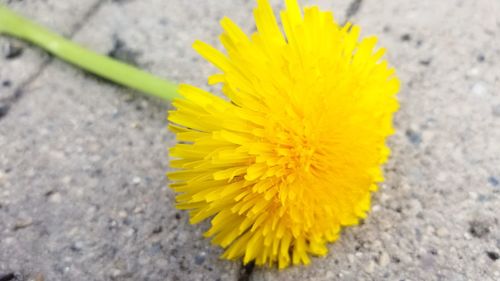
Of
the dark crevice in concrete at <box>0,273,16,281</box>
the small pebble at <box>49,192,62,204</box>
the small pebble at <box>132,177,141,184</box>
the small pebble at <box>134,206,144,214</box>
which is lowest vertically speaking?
the dark crevice in concrete at <box>0,273,16,281</box>

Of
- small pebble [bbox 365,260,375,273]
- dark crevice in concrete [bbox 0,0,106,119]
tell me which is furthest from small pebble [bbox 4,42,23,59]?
small pebble [bbox 365,260,375,273]

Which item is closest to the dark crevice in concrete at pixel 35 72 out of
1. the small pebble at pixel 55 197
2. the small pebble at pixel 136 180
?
the small pebble at pixel 55 197

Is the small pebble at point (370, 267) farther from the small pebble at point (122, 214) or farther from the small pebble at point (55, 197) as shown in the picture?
the small pebble at point (55, 197)

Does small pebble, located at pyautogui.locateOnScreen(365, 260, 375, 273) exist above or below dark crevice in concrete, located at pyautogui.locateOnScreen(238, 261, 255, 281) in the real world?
above

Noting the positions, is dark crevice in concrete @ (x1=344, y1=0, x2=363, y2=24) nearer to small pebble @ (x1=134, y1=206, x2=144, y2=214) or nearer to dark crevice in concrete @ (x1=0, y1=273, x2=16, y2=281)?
small pebble @ (x1=134, y1=206, x2=144, y2=214)

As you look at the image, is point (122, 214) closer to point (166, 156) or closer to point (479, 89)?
point (166, 156)

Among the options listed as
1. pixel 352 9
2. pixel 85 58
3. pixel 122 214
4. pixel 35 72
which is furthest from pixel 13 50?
pixel 352 9

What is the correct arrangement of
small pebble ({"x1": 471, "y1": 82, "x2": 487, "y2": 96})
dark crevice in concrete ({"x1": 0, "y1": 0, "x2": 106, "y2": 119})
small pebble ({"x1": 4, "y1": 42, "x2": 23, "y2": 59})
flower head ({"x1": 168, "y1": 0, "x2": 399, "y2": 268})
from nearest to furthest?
flower head ({"x1": 168, "y1": 0, "x2": 399, "y2": 268}), small pebble ({"x1": 471, "y1": 82, "x2": 487, "y2": 96}), dark crevice in concrete ({"x1": 0, "y1": 0, "x2": 106, "y2": 119}), small pebble ({"x1": 4, "y1": 42, "x2": 23, "y2": 59})
